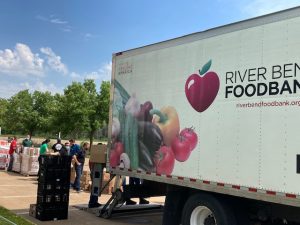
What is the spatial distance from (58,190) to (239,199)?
465 cm

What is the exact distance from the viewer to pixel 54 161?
983 centimetres

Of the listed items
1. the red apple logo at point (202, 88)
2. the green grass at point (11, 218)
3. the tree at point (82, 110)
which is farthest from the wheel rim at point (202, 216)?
the tree at point (82, 110)

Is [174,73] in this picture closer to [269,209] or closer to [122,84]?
[122,84]

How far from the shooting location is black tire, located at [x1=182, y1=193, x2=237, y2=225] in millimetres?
6742

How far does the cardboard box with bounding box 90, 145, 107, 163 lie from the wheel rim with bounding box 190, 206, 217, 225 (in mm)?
3245

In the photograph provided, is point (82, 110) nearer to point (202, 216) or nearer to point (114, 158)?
point (114, 158)

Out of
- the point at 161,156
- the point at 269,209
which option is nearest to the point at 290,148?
the point at 269,209

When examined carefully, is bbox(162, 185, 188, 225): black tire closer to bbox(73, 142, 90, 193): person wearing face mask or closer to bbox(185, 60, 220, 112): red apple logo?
bbox(185, 60, 220, 112): red apple logo

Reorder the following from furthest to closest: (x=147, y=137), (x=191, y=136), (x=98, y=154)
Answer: (x=98, y=154), (x=147, y=137), (x=191, y=136)

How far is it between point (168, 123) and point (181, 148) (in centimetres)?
61

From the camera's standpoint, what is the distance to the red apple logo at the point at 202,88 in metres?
7.03

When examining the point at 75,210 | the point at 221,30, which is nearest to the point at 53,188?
the point at 75,210

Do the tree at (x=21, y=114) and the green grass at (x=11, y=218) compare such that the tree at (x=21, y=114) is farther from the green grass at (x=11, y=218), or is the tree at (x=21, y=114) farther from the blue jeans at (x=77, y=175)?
the green grass at (x=11, y=218)

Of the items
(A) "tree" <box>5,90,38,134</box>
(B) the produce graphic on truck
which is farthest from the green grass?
(A) "tree" <box>5,90,38,134</box>
